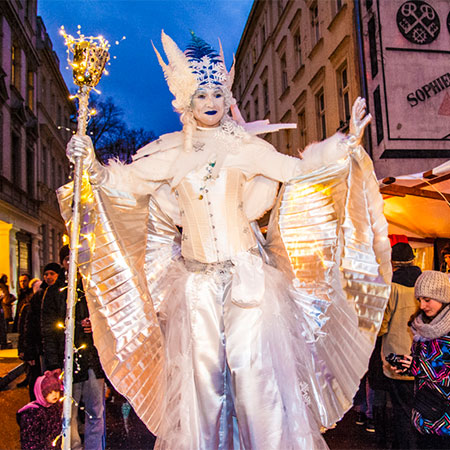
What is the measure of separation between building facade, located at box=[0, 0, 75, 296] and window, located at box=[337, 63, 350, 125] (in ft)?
35.5

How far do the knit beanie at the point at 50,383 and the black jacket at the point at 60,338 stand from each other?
228 millimetres

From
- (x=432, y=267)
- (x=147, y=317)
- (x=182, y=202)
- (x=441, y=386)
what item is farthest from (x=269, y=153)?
(x=432, y=267)

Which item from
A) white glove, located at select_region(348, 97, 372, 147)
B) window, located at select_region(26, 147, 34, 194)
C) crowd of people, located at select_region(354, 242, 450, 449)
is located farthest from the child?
window, located at select_region(26, 147, 34, 194)

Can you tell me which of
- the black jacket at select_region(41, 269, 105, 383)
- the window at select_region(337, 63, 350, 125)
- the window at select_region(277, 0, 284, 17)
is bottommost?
the black jacket at select_region(41, 269, 105, 383)

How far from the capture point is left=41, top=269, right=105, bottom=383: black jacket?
3.89 metres

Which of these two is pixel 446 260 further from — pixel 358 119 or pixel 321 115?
pixel 321 115

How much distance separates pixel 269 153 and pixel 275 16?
17.0 m

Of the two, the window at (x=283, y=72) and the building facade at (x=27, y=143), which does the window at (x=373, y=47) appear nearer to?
the window at (x=283, y=72)

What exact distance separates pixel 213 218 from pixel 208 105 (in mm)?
695

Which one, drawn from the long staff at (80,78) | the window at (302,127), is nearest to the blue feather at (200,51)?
the long staff at (80,78)

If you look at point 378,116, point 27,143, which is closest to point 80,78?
point 378,116

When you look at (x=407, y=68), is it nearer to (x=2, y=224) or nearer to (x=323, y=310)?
(x=323, y=310)

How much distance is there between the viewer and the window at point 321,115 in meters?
13.5

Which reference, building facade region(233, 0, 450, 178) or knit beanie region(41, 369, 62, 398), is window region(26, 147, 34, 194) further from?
knit beanie region(41, 369, 62, 398)
